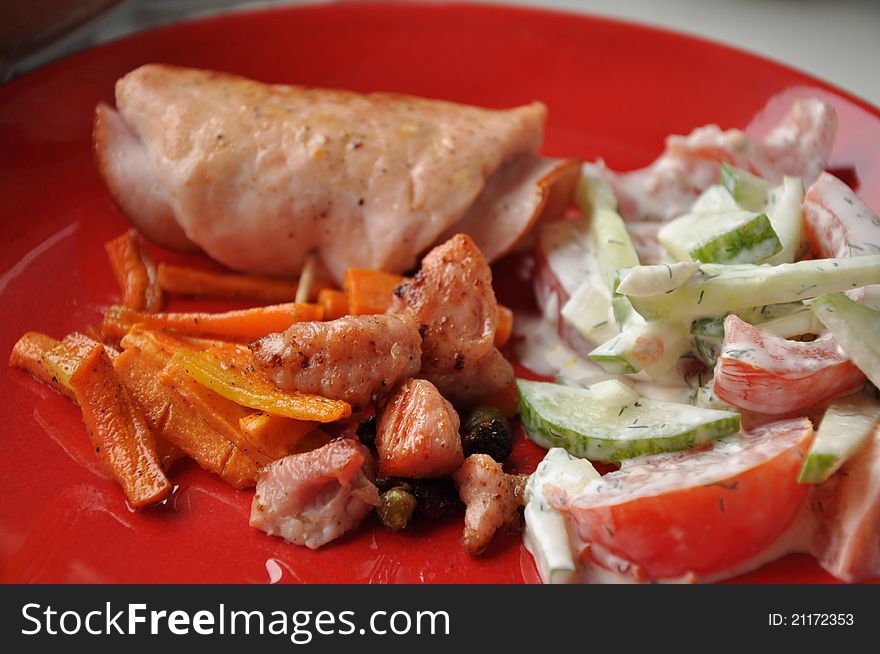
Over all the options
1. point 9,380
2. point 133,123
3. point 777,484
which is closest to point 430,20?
point 133,123

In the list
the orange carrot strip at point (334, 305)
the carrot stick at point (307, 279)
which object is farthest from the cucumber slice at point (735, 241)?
the carrot stick at point (307, 279)

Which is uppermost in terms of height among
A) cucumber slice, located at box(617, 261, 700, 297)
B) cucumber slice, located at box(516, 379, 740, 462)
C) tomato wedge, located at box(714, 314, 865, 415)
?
cucumber slice, located at box(617, 261, 700, 297)

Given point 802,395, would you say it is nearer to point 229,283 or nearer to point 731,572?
point 731,572

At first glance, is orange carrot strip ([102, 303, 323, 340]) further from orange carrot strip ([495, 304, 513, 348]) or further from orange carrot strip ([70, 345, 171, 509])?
orange carrot strip ([495, 304, 513, 348])

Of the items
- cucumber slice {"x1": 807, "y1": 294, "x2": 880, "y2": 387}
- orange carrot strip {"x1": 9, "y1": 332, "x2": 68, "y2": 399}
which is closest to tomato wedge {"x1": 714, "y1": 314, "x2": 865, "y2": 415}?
cucumber slice {"x1": 807, "y1": 294, "x2": 880, "y2": 387}

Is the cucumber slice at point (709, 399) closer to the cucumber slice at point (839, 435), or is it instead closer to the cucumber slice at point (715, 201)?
the cucumber slice at point (839, 435)

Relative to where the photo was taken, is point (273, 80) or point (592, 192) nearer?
point (592, 192)

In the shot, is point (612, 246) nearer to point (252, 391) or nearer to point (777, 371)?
point (777, 371)

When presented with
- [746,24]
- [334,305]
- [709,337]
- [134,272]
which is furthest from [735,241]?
[746,24]
